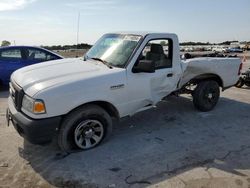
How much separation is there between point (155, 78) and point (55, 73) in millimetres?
1853

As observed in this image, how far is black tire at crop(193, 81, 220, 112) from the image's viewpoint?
6.98 metres

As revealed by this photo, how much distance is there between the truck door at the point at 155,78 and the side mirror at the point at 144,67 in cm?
8

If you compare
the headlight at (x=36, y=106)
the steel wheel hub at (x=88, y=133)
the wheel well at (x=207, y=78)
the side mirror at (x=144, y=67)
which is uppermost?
the side mirror at (x=144, y=67)

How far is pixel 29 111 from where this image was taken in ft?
14.4

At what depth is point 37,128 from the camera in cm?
428

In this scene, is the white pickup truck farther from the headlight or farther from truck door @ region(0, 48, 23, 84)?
truck door @ region(0, 48, 23, 84)

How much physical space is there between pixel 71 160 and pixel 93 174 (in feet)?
1.86

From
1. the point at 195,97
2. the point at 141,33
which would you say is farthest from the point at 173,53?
the point at 195,97

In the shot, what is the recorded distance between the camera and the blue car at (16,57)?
9914 millimetres

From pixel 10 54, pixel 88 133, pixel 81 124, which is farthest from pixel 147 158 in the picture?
pixel 10 54

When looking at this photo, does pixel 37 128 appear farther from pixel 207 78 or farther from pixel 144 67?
pixel 207 78

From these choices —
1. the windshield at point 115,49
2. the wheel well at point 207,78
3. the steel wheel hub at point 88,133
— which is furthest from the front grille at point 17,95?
the wheel well at point 207,78

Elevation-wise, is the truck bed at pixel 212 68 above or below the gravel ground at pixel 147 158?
above

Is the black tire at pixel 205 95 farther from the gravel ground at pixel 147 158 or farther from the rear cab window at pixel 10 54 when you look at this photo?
the rear cab window at pixel 10 54
